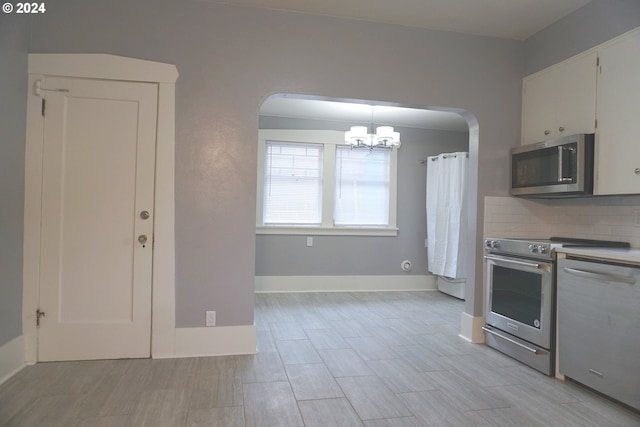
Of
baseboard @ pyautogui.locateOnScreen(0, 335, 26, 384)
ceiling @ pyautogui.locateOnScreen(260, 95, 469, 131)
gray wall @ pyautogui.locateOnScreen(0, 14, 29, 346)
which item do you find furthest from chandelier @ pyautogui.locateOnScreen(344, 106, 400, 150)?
baseboard @ pyautogui.locateOnScreen(0, 335, 26, 384)

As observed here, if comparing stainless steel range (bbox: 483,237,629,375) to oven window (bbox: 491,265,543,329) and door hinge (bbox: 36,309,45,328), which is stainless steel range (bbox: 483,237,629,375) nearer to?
oven window (bbox: 491,265,543,329)

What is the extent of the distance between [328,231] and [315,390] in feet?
10.5

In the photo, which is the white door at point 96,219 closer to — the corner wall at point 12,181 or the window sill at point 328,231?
the corner wall at point 12,181

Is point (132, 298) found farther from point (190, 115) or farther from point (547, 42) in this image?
point (547, 42)

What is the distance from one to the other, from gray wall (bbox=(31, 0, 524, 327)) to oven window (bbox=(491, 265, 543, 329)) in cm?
171

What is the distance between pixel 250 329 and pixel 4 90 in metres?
2.22

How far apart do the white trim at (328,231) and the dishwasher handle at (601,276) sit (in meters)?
3.11

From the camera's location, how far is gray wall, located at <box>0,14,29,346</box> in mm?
2367

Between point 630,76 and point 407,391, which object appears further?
point 630,76

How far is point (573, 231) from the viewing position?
10.8 ft

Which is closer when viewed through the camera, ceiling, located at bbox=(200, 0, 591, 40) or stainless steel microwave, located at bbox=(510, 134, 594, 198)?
stainless steel microwave, located at bbox=(510, 134, 594, 198)

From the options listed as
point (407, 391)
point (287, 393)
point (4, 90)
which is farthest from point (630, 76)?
point (4, 90)

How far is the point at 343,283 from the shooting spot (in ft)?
17.8

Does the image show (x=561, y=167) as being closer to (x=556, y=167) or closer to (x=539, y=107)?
(x=556, y=167)
